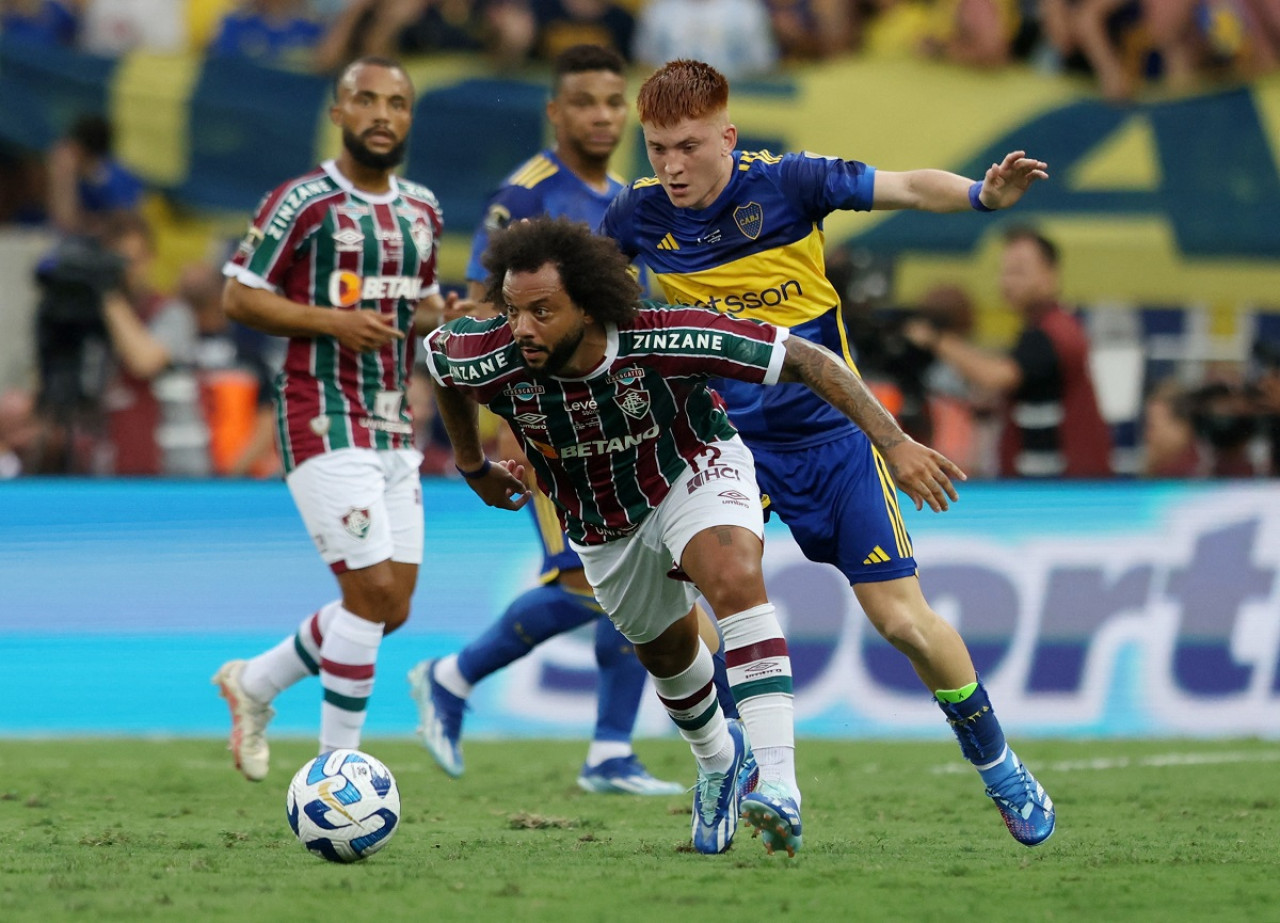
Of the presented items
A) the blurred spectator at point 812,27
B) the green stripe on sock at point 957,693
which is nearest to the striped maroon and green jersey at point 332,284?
the green stripe on sock at point 957,693

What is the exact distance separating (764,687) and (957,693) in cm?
82

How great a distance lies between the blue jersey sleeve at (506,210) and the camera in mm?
8117

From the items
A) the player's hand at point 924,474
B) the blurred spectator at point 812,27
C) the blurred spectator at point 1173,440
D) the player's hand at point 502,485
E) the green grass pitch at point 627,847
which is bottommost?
the green grass pitch at point 627,847

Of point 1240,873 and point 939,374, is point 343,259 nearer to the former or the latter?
point 1240,873

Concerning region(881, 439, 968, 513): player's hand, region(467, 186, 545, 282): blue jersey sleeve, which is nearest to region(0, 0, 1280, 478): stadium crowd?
region(467, 186, 545, 282): blue jersey sleeve

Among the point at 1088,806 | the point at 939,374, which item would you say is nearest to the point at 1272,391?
the point at 939,374

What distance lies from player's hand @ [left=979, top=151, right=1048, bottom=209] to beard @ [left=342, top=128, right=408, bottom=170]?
9.07 feet

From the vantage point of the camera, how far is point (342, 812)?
5773 millimetres

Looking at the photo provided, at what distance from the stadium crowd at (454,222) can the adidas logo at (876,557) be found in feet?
15.7

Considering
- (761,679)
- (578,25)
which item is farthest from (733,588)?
(578,25)

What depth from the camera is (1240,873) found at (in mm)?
5617

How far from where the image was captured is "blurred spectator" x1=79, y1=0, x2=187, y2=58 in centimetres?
1503

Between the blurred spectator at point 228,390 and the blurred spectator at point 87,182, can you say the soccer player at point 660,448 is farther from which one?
the blurred spectator at point 87,182

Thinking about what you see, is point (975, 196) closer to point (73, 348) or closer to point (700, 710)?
point (700, 710)
